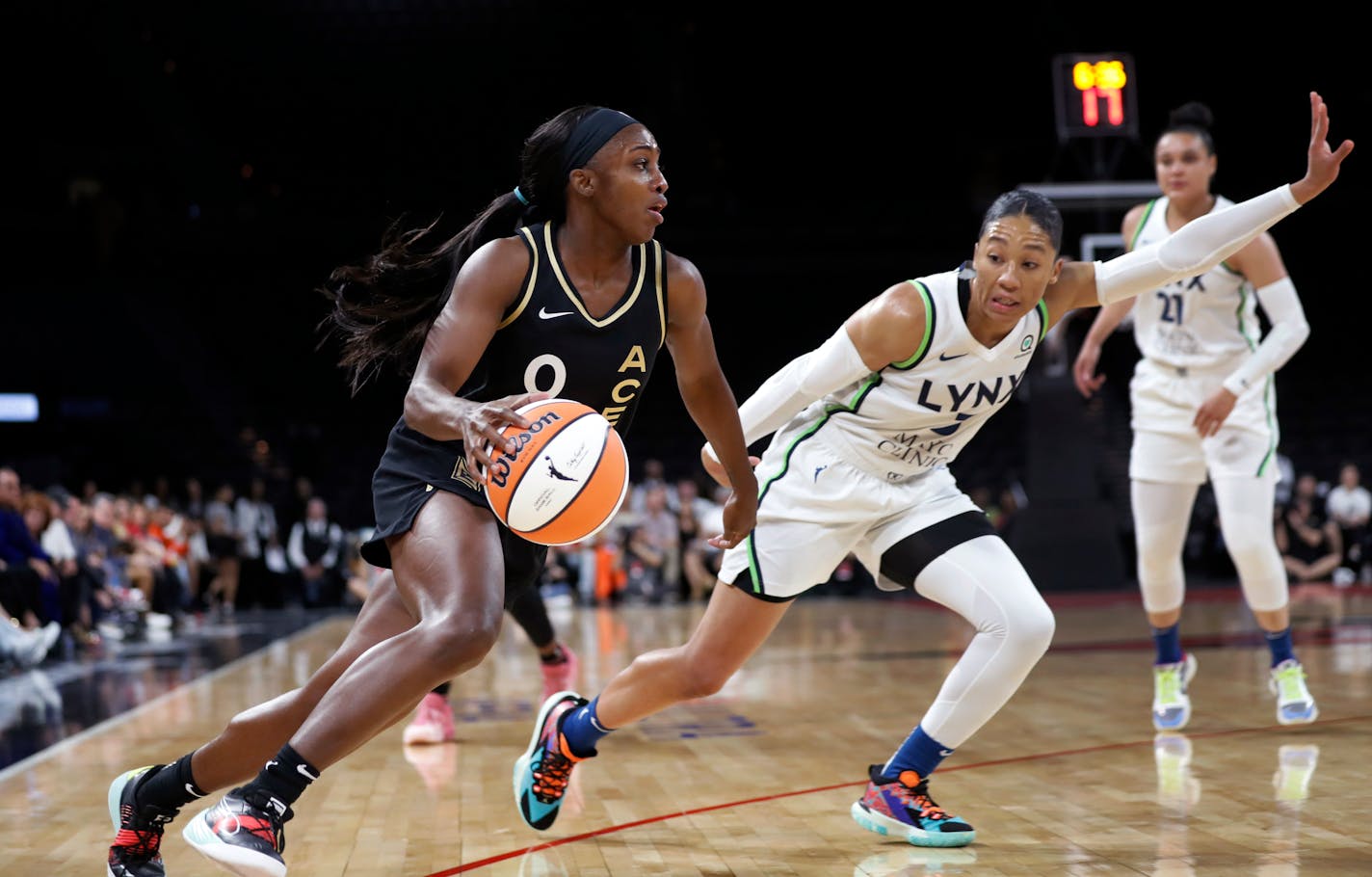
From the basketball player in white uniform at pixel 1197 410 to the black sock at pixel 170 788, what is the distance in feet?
11.3

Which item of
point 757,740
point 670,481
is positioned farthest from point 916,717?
point 670,481

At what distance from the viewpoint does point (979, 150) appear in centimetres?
1942

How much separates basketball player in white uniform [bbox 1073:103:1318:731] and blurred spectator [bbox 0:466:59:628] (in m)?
6.58

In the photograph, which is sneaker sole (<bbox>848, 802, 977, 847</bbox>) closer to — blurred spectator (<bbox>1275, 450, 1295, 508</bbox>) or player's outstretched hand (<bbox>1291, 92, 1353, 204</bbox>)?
player's outstretched hand (<bbox>1291, 92, 1353, 204</bbox>)

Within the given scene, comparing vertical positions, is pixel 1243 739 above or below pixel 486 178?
below

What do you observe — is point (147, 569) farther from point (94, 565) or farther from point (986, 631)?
point (986, 631)

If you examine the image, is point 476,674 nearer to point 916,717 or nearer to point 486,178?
point 916,717

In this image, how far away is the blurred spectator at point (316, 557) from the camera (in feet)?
48.2

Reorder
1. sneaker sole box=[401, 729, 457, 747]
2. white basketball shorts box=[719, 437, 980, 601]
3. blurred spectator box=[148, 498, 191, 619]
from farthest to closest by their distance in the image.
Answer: blurred spectator box=[148, 498, 191, 619], sneaker sole box=[401, 729, 457, 747], white basketball shorts box=[719, 437, 980, 601]

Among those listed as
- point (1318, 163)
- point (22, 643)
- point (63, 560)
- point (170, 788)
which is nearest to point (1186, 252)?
point (1318, 163)

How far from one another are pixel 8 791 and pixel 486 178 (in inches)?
587

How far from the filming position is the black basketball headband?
9.95 ft

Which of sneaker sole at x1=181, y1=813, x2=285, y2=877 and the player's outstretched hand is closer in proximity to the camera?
sneaker sole at x1=181, y1=813, x2=285, y2=877

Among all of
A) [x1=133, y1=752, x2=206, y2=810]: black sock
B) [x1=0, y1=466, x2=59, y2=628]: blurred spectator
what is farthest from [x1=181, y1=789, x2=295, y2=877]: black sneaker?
[x1=0, y1=466, x2=59, y2=628]: blurred spectator
